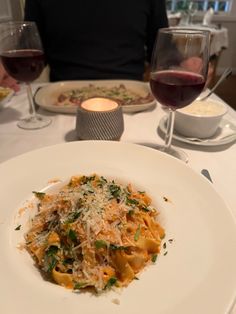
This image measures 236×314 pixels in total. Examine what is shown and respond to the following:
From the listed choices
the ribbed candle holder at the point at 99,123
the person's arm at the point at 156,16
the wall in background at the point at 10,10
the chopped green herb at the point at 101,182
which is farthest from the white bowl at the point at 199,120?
the wall in background at the point at 10,10

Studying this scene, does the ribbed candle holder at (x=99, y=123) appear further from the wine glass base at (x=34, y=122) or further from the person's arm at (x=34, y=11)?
the person's arm at (x=34, y=11)

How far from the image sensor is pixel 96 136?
108 centimetres

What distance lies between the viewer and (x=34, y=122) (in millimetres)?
1287

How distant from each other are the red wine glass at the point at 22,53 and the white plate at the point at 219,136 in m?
0.54

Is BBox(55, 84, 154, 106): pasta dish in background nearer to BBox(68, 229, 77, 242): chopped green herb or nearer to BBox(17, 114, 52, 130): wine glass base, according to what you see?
BBox(17, 114, 52, 130): wine glass base

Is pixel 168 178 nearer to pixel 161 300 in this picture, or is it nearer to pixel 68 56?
pixel 161 300

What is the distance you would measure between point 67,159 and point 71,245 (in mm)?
346

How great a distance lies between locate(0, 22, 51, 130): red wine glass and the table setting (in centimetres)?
19

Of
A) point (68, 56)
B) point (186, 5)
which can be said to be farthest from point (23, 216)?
point (186, 5)

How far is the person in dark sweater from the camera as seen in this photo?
201cm

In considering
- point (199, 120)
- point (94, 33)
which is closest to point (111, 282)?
point (199, 120)

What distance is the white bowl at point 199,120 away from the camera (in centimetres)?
110

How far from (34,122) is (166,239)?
85 cm

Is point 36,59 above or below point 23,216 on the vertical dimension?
above
